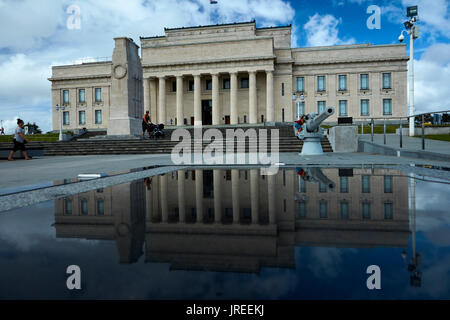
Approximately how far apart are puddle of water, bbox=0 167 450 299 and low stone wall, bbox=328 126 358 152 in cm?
1259

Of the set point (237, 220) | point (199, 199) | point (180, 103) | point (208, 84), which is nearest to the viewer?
point (237, 220)

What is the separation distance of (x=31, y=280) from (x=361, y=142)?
1649 cm

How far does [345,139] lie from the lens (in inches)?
631

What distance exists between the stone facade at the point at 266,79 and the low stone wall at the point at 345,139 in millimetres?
28063

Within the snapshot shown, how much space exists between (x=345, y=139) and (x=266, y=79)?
3181 cm

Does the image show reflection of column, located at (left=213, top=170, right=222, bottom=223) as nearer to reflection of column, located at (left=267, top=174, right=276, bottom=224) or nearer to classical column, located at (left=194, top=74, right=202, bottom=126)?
reflection of column, located at (left=267, top=174, right=276, bottom=224)

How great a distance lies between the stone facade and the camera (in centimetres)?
4378

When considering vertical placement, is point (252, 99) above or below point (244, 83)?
below

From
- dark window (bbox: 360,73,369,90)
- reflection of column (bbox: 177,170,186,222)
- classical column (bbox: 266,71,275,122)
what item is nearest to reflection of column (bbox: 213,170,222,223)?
reflection of column (bbox: 177,170,186,222)

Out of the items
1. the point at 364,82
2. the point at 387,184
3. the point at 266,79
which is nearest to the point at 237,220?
the point at 387,184

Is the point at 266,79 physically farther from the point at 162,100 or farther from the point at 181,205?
the point at 181,205

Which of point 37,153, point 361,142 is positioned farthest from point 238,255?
point 37,153

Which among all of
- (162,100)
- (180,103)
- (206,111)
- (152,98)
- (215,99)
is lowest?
(206,111)
